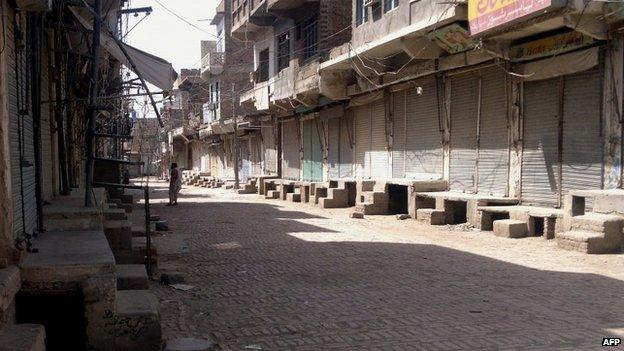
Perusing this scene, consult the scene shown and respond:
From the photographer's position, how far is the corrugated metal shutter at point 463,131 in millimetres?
14148

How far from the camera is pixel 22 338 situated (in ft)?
11.4

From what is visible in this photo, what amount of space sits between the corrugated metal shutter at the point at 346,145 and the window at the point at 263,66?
8667mm

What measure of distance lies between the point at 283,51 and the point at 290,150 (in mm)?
4802

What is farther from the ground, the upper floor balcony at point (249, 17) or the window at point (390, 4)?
the upper floor balcony at point (249, 17)

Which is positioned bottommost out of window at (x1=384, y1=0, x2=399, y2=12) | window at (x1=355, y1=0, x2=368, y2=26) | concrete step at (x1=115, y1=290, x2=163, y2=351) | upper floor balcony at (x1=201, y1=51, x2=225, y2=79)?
concrete step at (x1=115, y1=290, x2=163, y2=351)

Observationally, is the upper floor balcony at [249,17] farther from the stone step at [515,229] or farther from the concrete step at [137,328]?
the concrete step at [137,328]

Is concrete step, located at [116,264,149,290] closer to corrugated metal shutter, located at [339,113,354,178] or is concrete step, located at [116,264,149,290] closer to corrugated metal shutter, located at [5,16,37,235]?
corrugated metal shutter, located at [5,16,37,235]

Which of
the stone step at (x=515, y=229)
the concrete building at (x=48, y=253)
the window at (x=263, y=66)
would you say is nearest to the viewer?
the concrete building at (x=48, y=253)

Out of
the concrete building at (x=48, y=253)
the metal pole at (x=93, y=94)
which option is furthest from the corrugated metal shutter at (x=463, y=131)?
the metal pole at (x=93, y=94)

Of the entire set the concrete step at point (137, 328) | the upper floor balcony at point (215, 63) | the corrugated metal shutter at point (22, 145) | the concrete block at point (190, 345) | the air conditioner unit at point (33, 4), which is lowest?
the concrete block at point (190, 345)

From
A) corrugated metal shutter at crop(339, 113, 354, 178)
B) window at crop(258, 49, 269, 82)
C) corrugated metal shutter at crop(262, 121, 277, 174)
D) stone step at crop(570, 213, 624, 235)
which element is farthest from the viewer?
corrugated metal shutter at crop(262, 121, 277, 174)

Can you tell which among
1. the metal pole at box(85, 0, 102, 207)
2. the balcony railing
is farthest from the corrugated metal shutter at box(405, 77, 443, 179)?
the balcony railing

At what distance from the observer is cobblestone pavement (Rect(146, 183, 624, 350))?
492 centimetres

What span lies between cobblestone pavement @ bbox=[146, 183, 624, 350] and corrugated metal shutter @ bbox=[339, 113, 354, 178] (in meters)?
9.17
